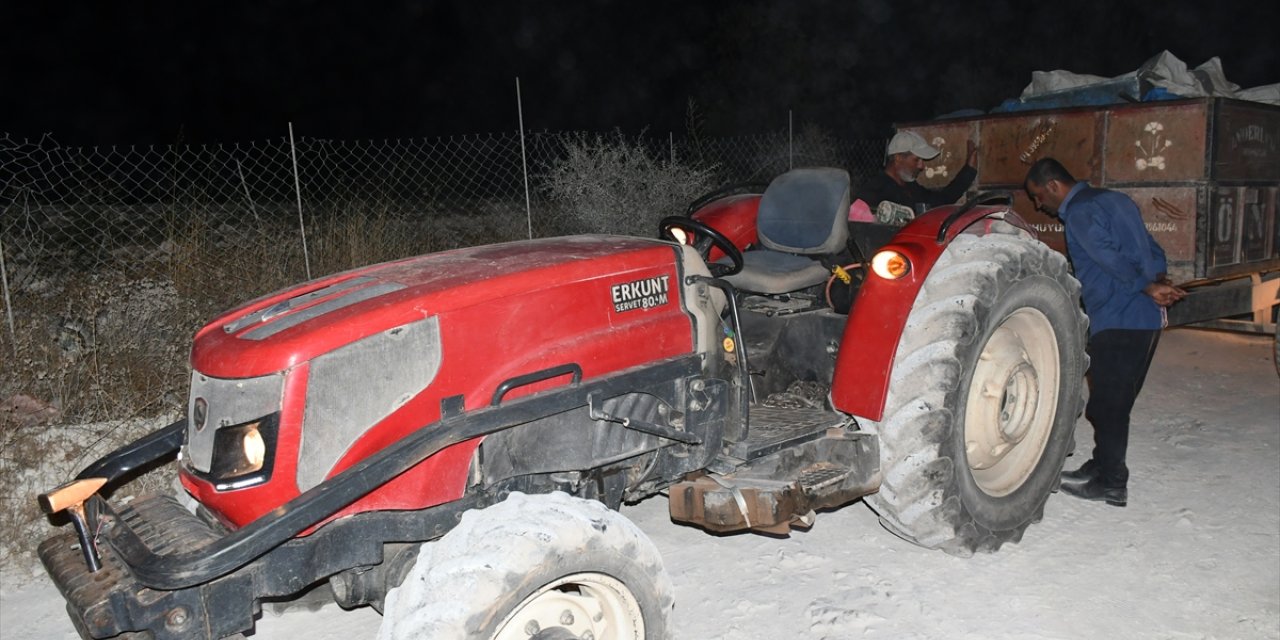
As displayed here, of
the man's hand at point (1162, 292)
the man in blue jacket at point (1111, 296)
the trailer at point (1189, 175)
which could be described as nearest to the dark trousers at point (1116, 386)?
the man in blue jacket at point (1111, 296)

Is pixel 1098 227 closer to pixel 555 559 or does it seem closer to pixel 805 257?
pixel 805 257

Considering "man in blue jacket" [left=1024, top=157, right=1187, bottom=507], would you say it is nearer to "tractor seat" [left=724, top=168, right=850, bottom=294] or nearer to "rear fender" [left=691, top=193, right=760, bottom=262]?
"tractor seat" [left=724, top=168, right=850, bottom=294]

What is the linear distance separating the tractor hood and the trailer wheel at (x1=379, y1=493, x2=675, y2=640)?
1.93 feet

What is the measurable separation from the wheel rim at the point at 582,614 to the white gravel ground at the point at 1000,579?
0.76 metres

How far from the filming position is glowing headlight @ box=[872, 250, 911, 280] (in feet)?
11.8

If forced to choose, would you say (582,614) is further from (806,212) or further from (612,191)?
(612,191)

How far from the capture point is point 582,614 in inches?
106

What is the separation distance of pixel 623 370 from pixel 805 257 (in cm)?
175

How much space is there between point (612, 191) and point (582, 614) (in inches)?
312

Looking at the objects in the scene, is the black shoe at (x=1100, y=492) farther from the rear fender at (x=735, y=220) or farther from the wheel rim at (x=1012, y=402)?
the rear fender at (x=735, y=220)

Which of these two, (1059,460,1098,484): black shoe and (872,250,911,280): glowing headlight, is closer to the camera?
(872,250,911,280): glowing headlight

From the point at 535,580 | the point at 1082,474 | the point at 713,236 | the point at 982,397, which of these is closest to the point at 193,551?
the point at 535,580

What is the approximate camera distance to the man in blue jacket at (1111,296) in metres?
4.37

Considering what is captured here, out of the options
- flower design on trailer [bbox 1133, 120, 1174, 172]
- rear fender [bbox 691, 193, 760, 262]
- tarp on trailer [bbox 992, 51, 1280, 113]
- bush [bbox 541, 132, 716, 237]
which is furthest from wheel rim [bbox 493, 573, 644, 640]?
bush [bbox 541, 132, 716, 237]
